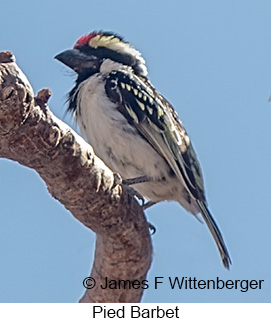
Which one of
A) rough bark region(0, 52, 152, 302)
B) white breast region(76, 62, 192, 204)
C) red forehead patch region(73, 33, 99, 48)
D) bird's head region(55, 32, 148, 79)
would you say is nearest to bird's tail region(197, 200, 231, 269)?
white breast region(76, 62, 192, 204)

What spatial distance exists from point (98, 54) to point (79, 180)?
6.32ft

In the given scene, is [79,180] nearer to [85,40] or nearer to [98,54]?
[98,54]

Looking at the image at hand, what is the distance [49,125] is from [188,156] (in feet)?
5.73

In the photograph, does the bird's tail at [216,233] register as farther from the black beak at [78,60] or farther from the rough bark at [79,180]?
the black beak at [78,60]

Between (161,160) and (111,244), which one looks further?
(161,160)

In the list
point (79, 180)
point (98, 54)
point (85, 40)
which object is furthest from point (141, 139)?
point (79, 180)

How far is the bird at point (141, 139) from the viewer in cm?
399

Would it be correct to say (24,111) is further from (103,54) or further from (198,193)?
(103,54)

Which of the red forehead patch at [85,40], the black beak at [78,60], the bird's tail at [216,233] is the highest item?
the red forehead patch at [85,40]

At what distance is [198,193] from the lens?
13.3ft

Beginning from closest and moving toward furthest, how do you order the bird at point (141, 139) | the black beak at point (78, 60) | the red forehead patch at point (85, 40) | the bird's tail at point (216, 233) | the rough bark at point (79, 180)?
the rough bark at point (79, 180), the bird's tail at point (216, 233), the bird at point (141, 139), the black beak at point (78, 60), the red forehead patch at point (85, 40)

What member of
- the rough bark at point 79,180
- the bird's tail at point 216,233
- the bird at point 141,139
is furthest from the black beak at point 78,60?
the rough bark at point 79,180

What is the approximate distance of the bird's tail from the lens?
3.89 metres

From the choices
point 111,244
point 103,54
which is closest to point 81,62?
point 103,54
